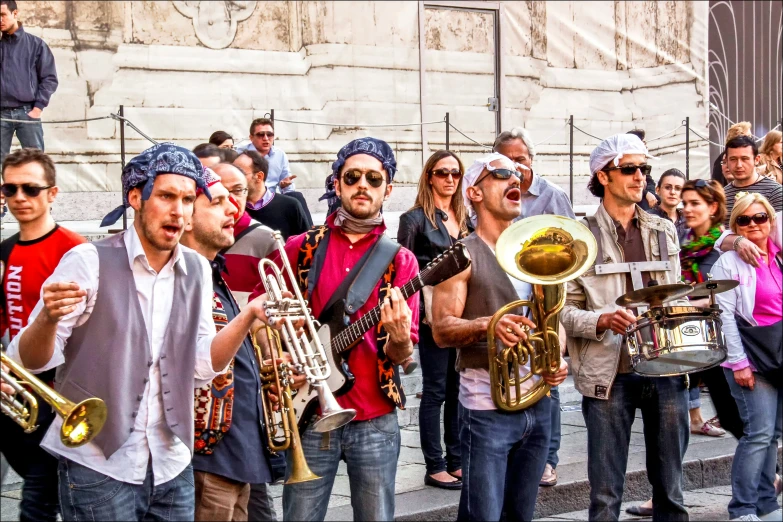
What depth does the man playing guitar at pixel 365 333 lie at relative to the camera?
4.31 metres

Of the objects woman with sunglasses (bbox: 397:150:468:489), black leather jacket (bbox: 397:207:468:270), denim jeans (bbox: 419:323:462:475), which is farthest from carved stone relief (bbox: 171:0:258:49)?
denim jeans (bbox: 419:323:462:475)

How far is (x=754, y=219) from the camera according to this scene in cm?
629

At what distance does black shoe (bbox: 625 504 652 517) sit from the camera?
21.2 ft

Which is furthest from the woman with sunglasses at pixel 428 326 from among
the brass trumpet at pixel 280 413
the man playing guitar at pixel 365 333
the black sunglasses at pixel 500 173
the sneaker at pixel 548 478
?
the brass trumpet at pixel 280 413

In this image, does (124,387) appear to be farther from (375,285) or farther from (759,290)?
(759,290)

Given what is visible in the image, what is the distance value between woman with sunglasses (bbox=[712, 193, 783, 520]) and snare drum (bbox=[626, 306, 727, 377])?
1.17 m

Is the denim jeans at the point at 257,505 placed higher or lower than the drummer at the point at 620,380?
lower

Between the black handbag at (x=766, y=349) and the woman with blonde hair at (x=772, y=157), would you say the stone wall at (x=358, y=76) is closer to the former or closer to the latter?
the woman with blonde hair at (x=772, y=157)

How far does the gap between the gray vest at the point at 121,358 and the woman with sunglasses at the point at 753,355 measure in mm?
3404

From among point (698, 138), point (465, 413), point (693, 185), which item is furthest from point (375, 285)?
point (698, 138)

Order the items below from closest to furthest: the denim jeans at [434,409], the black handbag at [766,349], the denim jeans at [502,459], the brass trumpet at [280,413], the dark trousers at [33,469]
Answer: the brass trumpet at [280,413] → the dark trousers at [33,469] → the denim jeans at [502,459] → the black handbag at [766,349] → the denim jeans at [434,409]

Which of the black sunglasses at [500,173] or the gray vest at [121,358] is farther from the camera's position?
the black sunglasses at [500,173]

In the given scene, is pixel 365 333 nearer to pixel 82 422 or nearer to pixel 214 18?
pixel 82 422

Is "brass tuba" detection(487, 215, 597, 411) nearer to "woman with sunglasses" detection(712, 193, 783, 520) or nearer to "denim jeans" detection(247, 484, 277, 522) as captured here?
"denim jeans" detection(247, 484, 277, 522)
